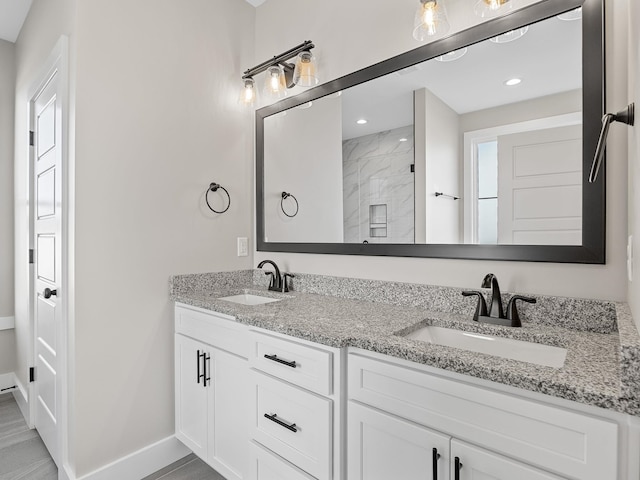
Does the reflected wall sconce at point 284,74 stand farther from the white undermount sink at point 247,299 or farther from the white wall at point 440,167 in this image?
the white undermount sink at point 247,299

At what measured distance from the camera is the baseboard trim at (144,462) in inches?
68.4

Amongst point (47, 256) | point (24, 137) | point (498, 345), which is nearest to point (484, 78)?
point (498, 345)

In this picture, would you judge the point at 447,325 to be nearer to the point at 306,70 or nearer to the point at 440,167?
the point at 440,167

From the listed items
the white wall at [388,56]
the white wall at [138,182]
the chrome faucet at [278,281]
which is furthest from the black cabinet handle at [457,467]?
the white wall at [138,182]

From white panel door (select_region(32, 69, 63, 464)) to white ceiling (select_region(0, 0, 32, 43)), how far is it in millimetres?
653

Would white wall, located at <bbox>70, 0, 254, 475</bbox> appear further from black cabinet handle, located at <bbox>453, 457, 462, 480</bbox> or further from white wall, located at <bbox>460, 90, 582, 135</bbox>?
black cabinet handle, located at <bbox>453, 457, 462, 480</bbox>

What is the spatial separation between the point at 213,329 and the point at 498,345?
4.02ft

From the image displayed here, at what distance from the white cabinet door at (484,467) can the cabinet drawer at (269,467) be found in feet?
1.82

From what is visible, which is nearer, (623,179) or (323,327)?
(623,179)

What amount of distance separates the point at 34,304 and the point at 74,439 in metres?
1.11

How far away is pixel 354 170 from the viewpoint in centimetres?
192

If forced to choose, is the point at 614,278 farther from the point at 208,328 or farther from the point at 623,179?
the point at 208,328

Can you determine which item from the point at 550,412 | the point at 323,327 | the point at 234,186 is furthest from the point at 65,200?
the point at 550,412

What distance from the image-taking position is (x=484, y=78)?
58.2 inches
